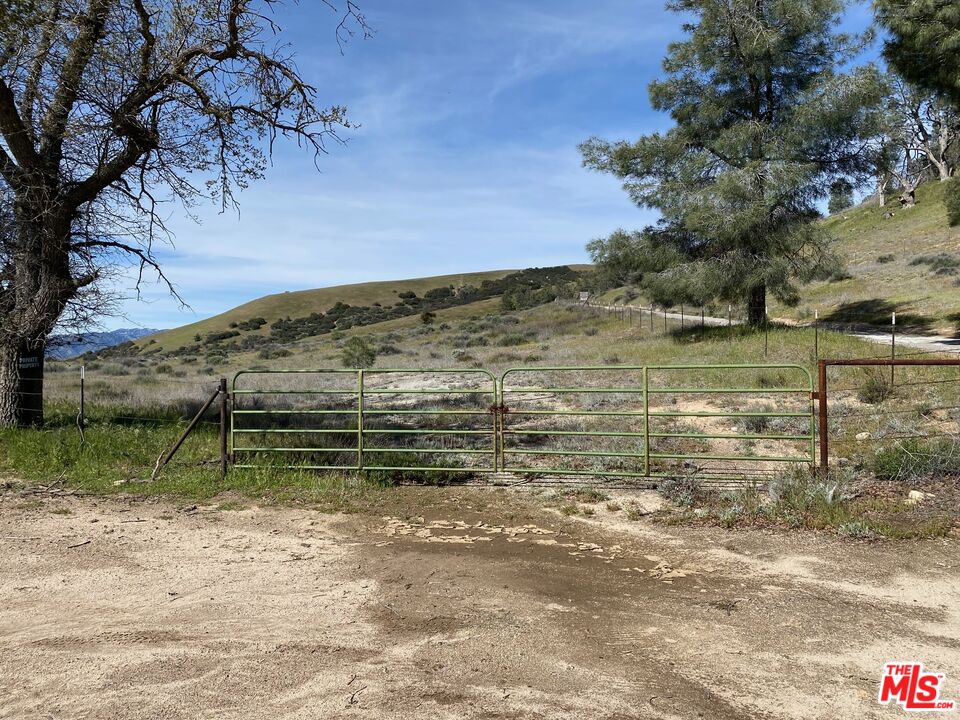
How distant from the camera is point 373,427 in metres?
14.1

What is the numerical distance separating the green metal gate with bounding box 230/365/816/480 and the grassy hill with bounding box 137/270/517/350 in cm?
7659

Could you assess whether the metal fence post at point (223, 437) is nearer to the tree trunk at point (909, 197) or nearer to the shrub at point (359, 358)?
the shrub at point (359, 358)

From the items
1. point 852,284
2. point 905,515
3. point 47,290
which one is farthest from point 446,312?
point 905,515

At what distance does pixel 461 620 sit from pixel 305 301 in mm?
107481

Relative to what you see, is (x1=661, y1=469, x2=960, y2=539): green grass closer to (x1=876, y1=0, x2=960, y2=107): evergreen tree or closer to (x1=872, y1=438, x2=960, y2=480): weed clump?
(x1=872, y1=438, x2=960, y2=480): weed clump

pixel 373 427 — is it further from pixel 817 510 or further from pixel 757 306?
pixel 757 306

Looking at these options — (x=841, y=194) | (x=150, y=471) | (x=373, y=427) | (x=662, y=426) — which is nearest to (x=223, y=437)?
(x=150, y=471)

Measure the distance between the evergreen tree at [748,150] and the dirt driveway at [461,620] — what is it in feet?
59.4

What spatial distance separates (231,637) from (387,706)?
157 centimetres

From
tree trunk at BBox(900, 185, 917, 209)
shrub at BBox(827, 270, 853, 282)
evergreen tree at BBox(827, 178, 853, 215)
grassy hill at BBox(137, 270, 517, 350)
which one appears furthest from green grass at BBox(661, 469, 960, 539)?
grassy hill at BBox(137, 270, 517, 350)

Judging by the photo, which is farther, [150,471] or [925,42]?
[925,42]

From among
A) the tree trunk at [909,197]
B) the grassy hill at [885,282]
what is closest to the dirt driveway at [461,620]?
the grassy hill at [885,282]

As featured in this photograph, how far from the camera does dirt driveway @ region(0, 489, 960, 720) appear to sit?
381cm

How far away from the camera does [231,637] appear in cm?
466
